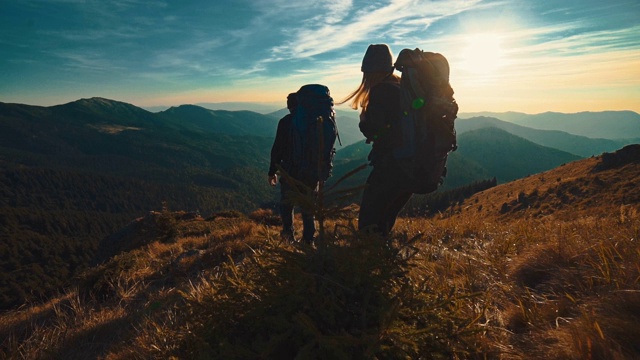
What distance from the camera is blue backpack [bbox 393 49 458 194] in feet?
10.1

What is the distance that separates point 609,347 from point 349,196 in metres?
1.29

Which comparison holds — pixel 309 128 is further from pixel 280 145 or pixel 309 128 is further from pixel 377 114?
pixel 377 114

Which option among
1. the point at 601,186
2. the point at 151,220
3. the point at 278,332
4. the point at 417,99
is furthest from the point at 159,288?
the point at 601,186

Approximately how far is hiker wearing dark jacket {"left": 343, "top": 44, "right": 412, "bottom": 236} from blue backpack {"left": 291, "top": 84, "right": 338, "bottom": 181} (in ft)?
4.55

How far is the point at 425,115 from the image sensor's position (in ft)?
10.1

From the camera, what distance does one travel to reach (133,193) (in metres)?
198

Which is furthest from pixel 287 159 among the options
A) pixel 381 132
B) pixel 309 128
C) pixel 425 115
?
pixel 425 115

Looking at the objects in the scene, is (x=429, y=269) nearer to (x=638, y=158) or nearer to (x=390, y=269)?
(x=390, y=269)

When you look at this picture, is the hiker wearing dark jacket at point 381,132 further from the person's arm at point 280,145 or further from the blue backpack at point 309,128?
the person's arm at point 280,145

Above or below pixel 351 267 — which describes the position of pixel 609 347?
below

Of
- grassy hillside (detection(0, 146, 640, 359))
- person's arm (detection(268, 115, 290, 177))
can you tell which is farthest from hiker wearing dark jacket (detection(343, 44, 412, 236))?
person's arm (detection(268, 115, 290, 177))

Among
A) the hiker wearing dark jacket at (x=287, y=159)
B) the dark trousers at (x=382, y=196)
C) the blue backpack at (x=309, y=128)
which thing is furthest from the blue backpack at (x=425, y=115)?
the hiker wearing dark jacket at (x=287, y=159)

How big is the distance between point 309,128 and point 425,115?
2527mm

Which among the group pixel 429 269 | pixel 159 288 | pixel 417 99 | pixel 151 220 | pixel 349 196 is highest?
pixel 417 99
